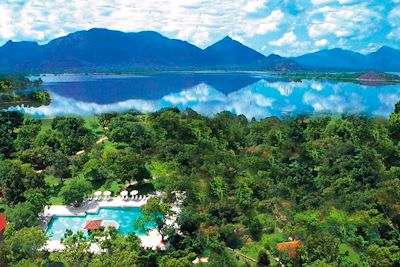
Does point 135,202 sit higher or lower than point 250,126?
lower

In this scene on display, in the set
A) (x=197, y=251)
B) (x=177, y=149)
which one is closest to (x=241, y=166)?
(x=177, y=149)

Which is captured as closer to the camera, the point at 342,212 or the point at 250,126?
the point at 342,212

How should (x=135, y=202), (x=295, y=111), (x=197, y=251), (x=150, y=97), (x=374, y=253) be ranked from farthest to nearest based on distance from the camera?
(x=150, y=97) → (x=295, y=111) → (x=135, y=202) → (x=197, y=251) → (x=374, y=253)

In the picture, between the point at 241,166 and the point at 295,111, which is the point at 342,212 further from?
the point at 295,111

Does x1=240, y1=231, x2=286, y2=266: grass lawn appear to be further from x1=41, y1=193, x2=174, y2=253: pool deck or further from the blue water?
the blue water

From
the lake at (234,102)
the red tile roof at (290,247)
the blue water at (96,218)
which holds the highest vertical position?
the red tile roof at (290,247)

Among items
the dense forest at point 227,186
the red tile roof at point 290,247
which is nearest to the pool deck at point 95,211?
the dense forest at point 227,186

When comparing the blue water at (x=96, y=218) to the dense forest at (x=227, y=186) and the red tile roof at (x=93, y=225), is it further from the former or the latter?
the dense forest at (x=227, y=186)
